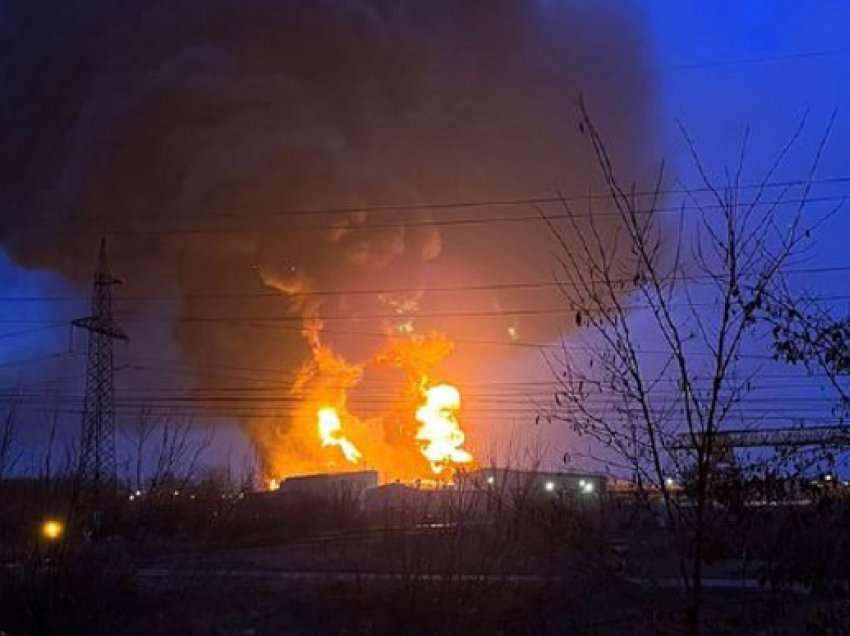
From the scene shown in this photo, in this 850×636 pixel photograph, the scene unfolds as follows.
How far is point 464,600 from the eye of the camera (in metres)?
12.7

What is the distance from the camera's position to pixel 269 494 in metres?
39.3

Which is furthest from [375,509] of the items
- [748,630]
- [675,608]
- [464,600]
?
[675,608]

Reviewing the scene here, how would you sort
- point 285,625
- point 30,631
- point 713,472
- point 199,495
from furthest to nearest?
point 285,625 → point 199,495 → point 30,631 → point 713,472

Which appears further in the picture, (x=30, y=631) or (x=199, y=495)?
(x=199, y=495)

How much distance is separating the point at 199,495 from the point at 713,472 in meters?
11.2

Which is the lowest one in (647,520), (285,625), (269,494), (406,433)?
(285,625)

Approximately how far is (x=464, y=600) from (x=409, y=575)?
2.81 ft

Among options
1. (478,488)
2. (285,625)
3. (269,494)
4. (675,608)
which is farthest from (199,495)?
(269,494)

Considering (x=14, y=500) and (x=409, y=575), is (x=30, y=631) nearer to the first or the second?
(x=14, y=500)

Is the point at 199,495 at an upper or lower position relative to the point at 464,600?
upper

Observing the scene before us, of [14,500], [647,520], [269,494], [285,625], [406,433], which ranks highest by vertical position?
[406,433]

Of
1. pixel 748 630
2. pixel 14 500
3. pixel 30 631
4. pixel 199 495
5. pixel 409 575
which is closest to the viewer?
pixel 748 630

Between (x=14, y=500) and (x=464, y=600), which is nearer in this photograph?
(x=14, y=500)

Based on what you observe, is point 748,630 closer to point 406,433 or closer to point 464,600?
point 464,600
